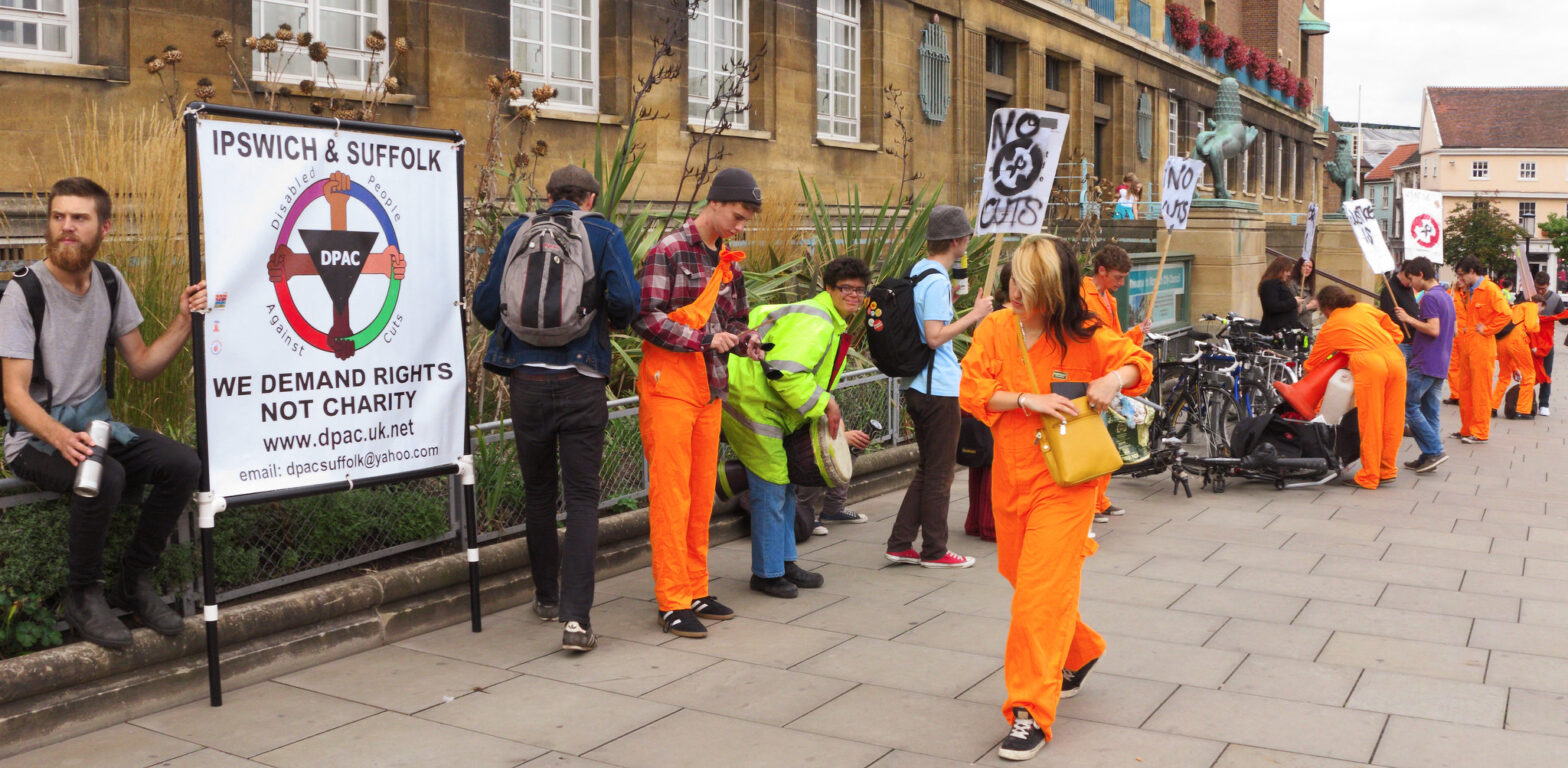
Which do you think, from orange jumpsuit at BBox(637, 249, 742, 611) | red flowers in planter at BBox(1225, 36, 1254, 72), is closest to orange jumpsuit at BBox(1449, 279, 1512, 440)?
orange jumpsuit at BBox(637, 249, 742, 611)

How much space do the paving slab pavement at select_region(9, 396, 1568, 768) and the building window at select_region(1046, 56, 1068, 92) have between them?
22171 mm

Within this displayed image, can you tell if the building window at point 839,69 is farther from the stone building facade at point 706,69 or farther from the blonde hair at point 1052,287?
the blonde hair at point 1052,287

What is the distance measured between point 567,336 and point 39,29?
7604mm

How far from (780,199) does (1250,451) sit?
4089 mm

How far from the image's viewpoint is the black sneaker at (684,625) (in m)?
5.91

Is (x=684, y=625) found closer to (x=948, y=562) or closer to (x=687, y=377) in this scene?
(x=687, y=377)

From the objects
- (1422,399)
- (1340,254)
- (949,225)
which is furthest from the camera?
(1340,254)

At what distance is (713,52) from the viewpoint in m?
18.0

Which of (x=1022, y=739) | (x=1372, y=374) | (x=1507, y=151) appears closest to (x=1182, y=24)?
(x=1372, y=374)

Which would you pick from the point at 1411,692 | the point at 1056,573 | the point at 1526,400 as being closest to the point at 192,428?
the point at 1056,573

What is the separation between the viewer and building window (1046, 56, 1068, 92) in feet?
94.5

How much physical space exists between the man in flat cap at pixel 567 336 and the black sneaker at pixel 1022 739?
6.09 feet

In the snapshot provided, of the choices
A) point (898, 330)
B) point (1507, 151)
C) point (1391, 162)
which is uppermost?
point (1391, 162)

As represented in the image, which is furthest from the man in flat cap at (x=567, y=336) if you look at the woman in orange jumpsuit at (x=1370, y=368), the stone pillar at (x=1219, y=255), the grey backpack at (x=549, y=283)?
the stone pillar at (x=1219, y=255)
